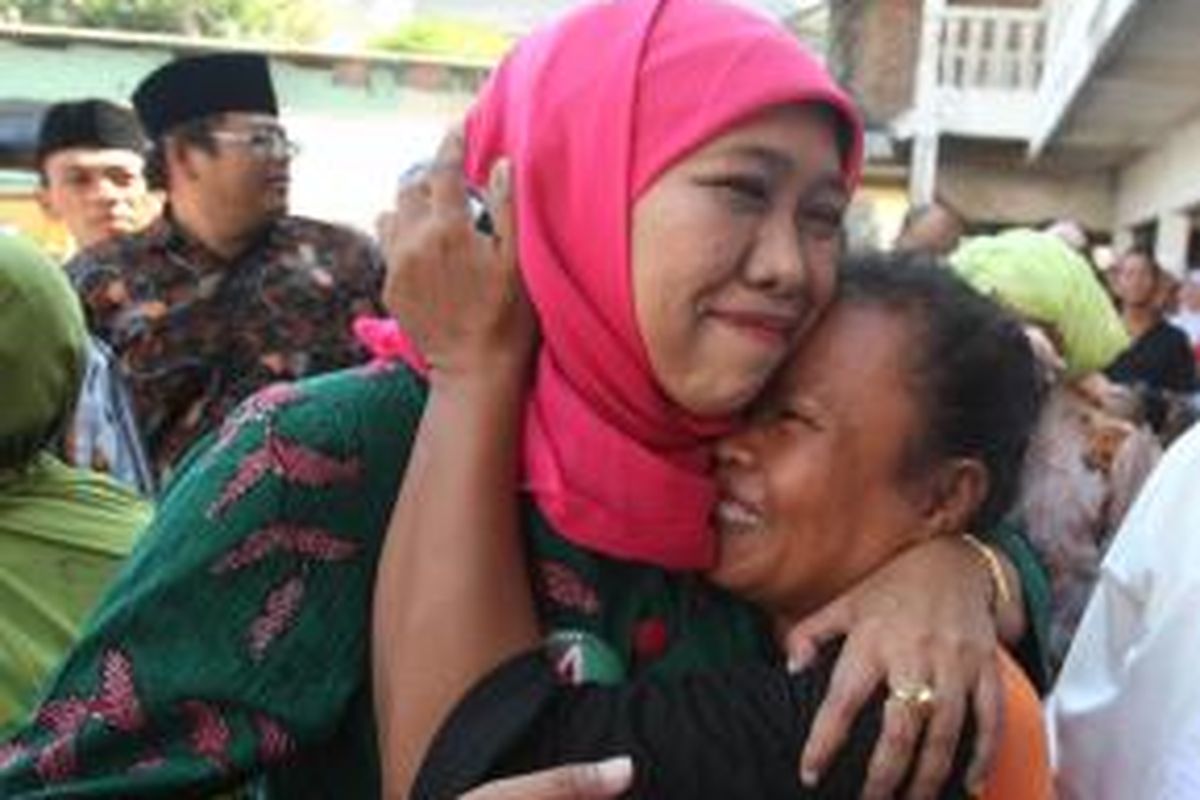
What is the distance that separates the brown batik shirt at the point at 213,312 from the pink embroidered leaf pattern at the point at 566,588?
2.28 metres

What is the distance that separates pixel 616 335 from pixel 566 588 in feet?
0.77

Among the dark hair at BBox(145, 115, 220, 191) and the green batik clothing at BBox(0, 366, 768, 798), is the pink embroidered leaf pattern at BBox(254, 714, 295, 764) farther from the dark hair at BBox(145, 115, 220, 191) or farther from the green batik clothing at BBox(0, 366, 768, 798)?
the dark hair at BBox(145, 115, 220, 191)

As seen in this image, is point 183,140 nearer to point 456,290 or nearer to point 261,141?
point 261,141

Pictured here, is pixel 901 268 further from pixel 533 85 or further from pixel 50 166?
pixel 50 166

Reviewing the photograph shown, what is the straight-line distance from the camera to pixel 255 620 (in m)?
1.50

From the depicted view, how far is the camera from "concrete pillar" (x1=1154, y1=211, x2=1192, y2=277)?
1434 cm

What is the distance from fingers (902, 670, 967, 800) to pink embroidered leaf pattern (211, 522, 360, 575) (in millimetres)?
511

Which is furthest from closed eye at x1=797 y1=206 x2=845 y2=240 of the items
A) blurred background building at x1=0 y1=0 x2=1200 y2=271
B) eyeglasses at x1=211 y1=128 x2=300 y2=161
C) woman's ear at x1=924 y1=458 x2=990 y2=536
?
blurred background building at x1=0 y1=0 x2=1200 y2=271

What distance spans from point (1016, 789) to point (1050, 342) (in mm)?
2824

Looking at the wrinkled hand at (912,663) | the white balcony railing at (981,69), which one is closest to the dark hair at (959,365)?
the wrinkled hand at (912,663)

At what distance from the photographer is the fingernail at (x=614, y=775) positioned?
4.38 ft

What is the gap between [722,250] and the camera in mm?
1514

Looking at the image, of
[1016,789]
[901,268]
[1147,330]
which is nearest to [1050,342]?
[901,268]

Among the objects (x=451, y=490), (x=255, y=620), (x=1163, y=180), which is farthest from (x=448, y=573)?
(x=1163, y=180)
